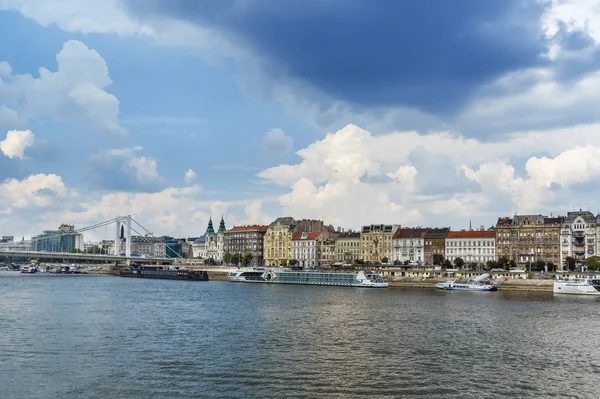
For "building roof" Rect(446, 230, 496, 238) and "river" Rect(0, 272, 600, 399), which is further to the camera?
"building roof" Rect(446, 230, 496, 238)

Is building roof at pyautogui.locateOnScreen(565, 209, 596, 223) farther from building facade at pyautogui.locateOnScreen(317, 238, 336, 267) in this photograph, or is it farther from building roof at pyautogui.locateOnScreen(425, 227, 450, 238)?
building facade at pyautogui.locateOnScreen(317, 238, 336, 267)

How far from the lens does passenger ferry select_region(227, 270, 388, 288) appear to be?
105 meters

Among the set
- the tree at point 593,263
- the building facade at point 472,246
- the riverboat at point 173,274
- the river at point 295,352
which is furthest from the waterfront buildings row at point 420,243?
the river at point 295,352

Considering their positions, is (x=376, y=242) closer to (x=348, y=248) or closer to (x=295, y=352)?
(x=348, y=248)

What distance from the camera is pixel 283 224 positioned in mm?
176500

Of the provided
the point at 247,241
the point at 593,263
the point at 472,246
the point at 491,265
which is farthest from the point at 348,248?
the point at 593,263

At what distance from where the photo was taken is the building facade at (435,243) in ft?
465

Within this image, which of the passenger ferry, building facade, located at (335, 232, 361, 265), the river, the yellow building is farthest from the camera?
the yellow building

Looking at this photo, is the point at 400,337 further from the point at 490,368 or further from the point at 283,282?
the point at 283,282

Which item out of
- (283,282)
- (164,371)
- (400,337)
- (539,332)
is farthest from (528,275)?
(164,371)

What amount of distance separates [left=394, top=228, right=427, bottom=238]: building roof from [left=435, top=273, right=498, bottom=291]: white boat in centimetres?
3944

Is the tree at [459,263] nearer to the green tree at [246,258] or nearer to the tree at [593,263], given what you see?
the tree at [593,263]

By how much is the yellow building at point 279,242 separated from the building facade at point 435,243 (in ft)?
134

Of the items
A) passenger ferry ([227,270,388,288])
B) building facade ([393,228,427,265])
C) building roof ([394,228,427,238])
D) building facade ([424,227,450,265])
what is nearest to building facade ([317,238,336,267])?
building facade ([393,228,427,265])
